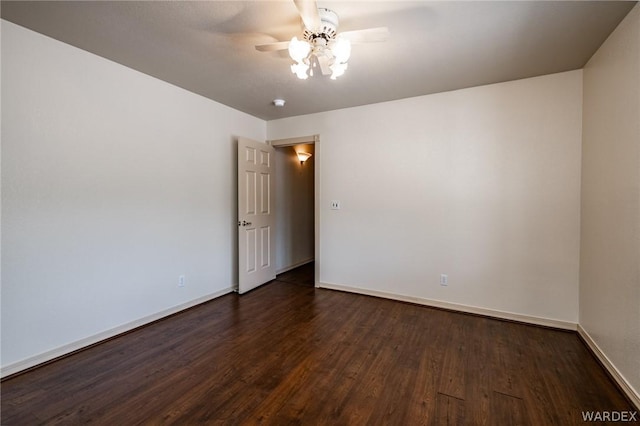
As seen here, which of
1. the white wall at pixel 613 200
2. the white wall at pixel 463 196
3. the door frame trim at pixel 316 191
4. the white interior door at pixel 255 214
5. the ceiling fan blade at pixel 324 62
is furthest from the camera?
the door frame trim at pixel 316 191

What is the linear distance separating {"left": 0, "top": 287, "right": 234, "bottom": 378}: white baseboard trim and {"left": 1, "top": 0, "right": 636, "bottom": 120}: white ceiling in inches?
96.3

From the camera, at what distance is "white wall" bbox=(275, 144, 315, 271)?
189 inches

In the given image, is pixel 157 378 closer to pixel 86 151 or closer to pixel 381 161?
pixel 86 151

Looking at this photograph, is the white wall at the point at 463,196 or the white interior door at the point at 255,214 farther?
the white interior door at the point at 255,214

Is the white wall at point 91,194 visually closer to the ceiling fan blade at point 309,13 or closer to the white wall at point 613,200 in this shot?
the ceiling fan blade at point 309,13

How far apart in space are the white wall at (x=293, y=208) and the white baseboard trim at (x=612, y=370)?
12.6 feet

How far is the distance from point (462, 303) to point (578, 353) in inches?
39.4

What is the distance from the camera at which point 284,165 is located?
193 inches

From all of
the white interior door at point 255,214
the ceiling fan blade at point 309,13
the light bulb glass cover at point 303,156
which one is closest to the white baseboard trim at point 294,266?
the white interior door at point 255,214

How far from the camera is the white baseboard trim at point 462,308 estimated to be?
2711 millimetres

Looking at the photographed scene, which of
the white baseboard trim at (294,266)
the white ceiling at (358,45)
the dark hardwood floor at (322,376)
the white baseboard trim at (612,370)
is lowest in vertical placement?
the dark hardwood floor at (322,376)

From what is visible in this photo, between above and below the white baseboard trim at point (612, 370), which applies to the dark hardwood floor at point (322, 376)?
below

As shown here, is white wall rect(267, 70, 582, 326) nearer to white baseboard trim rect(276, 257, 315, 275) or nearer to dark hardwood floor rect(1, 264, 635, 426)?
dark hardwood floor rect(1, 264, 635, 426)

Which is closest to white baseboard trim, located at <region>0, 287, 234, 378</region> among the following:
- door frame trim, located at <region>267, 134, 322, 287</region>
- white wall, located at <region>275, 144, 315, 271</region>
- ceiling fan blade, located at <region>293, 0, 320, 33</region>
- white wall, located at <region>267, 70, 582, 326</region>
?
door frame trim, located at <region>267, 134, 322, 287</region>
